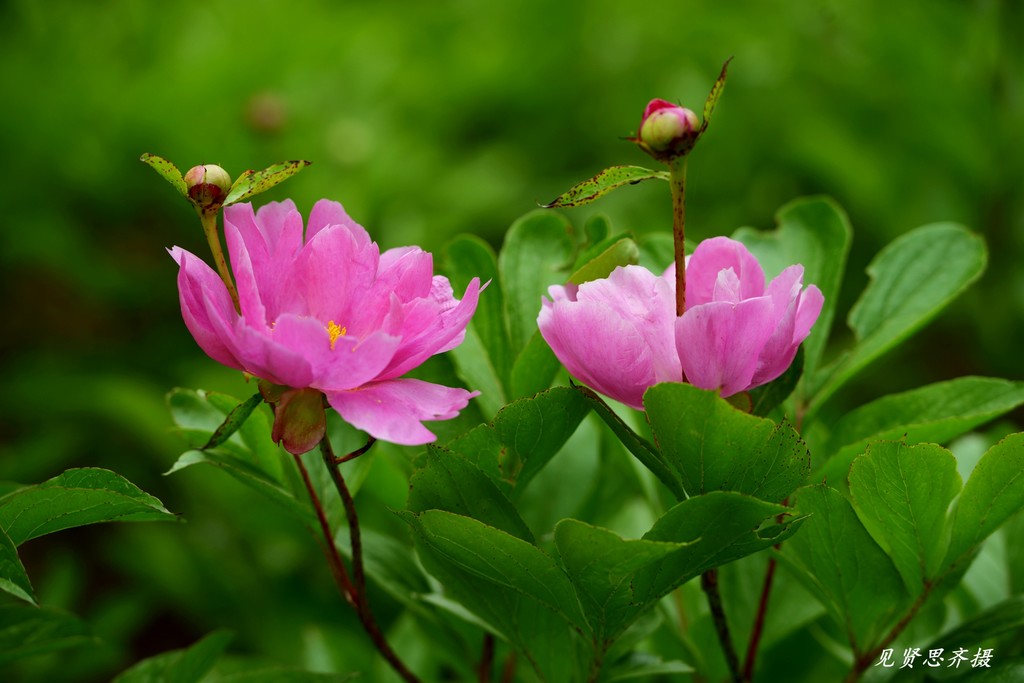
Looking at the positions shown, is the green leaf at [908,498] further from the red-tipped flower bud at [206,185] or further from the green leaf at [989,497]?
the red-tipped flower bud at [206,185]

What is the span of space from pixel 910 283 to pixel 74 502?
0.53 meters

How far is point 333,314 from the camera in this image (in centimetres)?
54

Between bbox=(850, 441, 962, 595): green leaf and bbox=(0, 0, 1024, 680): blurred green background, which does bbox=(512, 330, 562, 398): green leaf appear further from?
bbox=(0, 0, 1024, 680): blurred green background

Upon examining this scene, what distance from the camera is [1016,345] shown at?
A: 4.90 feet

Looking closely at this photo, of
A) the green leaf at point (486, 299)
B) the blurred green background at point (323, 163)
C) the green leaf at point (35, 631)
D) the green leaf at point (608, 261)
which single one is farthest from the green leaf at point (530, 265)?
the blurred green background at point (323, 163)

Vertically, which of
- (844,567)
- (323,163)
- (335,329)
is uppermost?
(323,163)

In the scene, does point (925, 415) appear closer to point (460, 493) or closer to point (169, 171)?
point (460, 493)

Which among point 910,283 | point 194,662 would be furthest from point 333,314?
point 910,283

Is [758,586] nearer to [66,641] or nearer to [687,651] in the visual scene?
[687,651]

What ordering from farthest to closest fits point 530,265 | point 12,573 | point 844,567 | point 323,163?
1. point 323,163
2. point 530,265
3. point 844,567
4. point 12,573

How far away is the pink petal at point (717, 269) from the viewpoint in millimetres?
529

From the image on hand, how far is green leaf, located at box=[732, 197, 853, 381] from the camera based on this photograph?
68cm

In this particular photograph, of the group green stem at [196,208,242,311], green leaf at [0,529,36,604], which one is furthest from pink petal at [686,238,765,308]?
green leaf at [0,529,36,604]

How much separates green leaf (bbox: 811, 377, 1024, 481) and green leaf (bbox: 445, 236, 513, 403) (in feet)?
0.67
